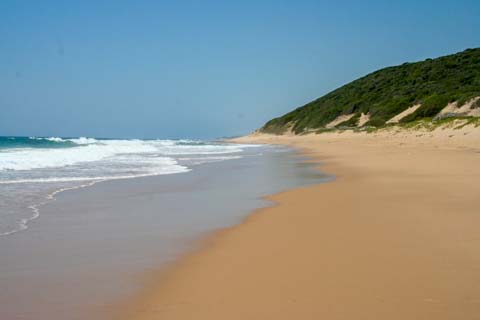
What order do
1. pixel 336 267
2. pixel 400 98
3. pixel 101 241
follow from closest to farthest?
1. pixel 336 267
2. pixel 101 241
3. pixel 400 98

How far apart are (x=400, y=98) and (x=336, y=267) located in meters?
57.7

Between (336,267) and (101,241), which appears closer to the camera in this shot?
(336,267)

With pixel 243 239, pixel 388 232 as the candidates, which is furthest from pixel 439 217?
pixel 243 239

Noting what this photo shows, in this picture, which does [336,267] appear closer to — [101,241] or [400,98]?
→ [101,241]

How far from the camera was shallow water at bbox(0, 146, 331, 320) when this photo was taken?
3783 mm

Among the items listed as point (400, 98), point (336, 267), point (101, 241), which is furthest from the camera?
point (400, 98)

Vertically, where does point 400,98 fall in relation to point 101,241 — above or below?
above

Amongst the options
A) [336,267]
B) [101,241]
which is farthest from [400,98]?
[336,267]

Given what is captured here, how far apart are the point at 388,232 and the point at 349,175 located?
761 cm

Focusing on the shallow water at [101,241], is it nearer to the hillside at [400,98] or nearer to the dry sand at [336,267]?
the dry sand at [336,267]

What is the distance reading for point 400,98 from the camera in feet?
192

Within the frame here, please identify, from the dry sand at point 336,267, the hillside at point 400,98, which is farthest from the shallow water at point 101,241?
the hillside at point 400,98

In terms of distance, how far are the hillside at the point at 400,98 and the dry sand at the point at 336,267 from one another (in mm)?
36960

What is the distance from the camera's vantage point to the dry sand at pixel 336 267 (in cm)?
345
